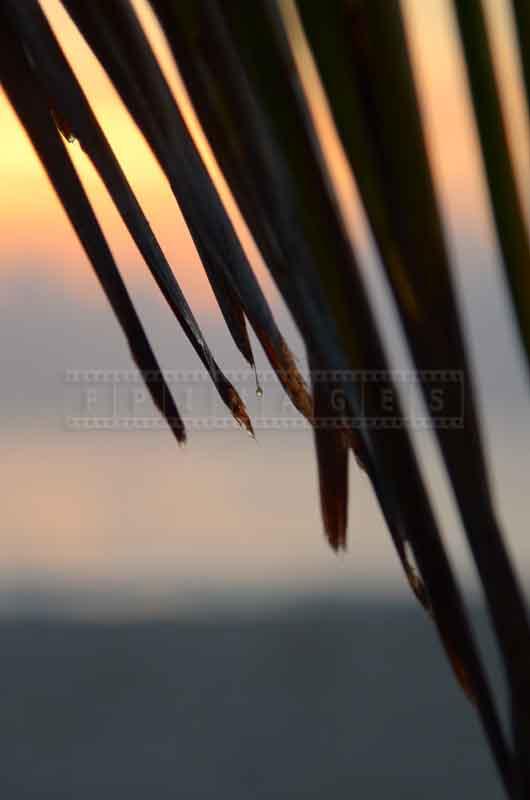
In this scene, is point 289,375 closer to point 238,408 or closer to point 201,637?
point 238,408

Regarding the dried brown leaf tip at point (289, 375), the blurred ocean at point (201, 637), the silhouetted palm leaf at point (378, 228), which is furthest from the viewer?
the blurred ocean at point (201, 637)

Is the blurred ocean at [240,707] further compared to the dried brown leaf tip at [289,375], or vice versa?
the blurred ocean at [240,707]

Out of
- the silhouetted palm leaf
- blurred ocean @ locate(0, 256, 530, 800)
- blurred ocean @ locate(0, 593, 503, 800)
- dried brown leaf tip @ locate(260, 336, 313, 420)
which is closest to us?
the silhouetted palm leaf

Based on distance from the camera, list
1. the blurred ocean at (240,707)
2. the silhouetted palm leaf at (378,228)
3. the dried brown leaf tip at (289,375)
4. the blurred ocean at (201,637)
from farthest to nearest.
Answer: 1. the blurred ocean at (240,707)
2. the blurred ocean at (201,637)
3. the dried brown leaf tip at (289,375)
4. the silhouetted palm leaf at (378,228)

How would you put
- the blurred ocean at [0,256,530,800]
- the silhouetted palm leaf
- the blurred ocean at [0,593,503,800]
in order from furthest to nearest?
the blurred ocean at [0,593,503,800]
the blurred ocean at [0,256,530,800]
the silhouetted palm leaf

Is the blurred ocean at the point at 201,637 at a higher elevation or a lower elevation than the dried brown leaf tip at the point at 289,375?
higher

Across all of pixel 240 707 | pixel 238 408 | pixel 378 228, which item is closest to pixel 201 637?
pixel 240 707

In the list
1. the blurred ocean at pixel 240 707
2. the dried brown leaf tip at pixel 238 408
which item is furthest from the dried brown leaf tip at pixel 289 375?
the blurred ocean at pixel 240 707

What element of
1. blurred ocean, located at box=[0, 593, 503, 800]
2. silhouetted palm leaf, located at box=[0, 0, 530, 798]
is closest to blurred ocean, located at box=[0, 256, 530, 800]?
blurred ocean, located at box=[0, 593, 503, 800]

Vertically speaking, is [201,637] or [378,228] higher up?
[201,637]

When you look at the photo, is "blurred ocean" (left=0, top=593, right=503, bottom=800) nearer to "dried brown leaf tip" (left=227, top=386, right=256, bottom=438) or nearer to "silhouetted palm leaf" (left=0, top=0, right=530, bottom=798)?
"dried brown leaf tip" (left=227, top=386, right=256, bottom=438)

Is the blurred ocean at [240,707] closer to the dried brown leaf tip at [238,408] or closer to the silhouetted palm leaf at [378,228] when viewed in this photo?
the dried brown leaf tip at [238,408]

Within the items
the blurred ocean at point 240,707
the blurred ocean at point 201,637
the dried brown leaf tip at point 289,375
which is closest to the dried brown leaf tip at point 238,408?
the dried brown leaf tip at point 289,375

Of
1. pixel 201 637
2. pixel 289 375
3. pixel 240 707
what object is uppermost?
pixel 201 637
